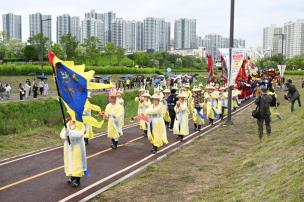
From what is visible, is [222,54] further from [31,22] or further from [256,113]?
[31,22]

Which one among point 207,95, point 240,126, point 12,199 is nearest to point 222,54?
point 207,95

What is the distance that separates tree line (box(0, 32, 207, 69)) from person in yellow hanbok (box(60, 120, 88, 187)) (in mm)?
47720

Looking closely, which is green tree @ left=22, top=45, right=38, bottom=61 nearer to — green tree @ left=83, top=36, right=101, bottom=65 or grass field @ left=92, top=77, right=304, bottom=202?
green tree @ left=83, top=36, right=101, bottom=65

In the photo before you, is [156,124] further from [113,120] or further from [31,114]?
[31,114]

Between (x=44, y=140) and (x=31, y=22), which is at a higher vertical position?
(x=31, y=22)

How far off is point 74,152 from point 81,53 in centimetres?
5876

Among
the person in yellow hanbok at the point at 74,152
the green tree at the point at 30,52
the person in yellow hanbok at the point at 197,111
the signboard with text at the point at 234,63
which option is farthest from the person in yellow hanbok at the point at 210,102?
the green tree at the point at 30,52

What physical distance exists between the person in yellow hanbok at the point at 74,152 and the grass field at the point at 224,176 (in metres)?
0.89

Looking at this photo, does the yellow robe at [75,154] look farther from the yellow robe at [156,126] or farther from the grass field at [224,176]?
the yellow robe at [156,126]

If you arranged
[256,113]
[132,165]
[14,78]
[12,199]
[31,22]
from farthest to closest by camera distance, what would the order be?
1. [31,22]
2. [14,78]
3. [256,113]
4. [132,165]
5. [12,199]

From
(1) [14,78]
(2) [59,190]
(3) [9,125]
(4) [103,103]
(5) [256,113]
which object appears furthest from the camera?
(1) [14,78]

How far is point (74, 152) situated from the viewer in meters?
9.30

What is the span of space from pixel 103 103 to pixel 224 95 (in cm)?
1246

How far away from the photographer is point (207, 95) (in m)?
19.7
